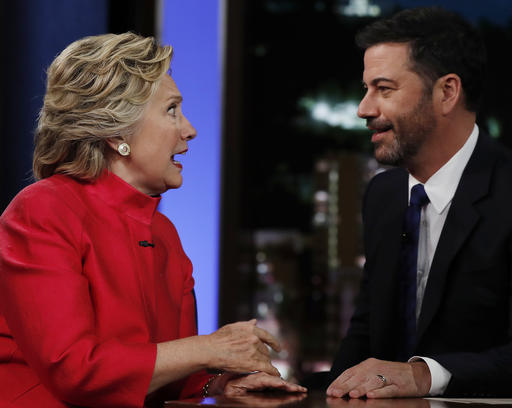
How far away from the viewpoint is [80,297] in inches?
61.2

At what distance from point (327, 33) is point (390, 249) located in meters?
2.71

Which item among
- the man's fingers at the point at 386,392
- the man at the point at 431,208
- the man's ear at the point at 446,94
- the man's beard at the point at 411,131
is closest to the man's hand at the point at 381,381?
the man's fingers at the point at 386,392

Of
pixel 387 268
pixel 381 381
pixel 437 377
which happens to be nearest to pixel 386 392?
pixel 381 381

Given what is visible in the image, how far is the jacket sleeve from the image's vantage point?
1500 millimetres

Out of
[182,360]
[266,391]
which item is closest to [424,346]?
[266,391]

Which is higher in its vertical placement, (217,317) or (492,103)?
(492,103)

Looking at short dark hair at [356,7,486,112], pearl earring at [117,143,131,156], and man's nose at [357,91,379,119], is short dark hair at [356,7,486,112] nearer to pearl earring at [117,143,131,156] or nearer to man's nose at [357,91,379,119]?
man's nose at [357,91,379,119]

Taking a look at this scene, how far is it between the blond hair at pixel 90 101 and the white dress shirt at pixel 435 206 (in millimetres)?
810

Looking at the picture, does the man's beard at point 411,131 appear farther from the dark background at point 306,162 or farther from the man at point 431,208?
the dark background at point 306,162

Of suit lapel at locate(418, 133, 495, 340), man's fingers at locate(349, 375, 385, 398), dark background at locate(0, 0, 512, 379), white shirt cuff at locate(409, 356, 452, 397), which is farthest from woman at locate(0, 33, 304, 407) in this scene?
dark background at locate(0, 0, 512, 379)

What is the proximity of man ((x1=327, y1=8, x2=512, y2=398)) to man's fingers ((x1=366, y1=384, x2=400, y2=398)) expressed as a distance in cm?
33

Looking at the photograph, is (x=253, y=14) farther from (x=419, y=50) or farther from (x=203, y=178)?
(x=419, y=50)

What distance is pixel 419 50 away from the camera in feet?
6.99

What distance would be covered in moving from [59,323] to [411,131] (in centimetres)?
110
